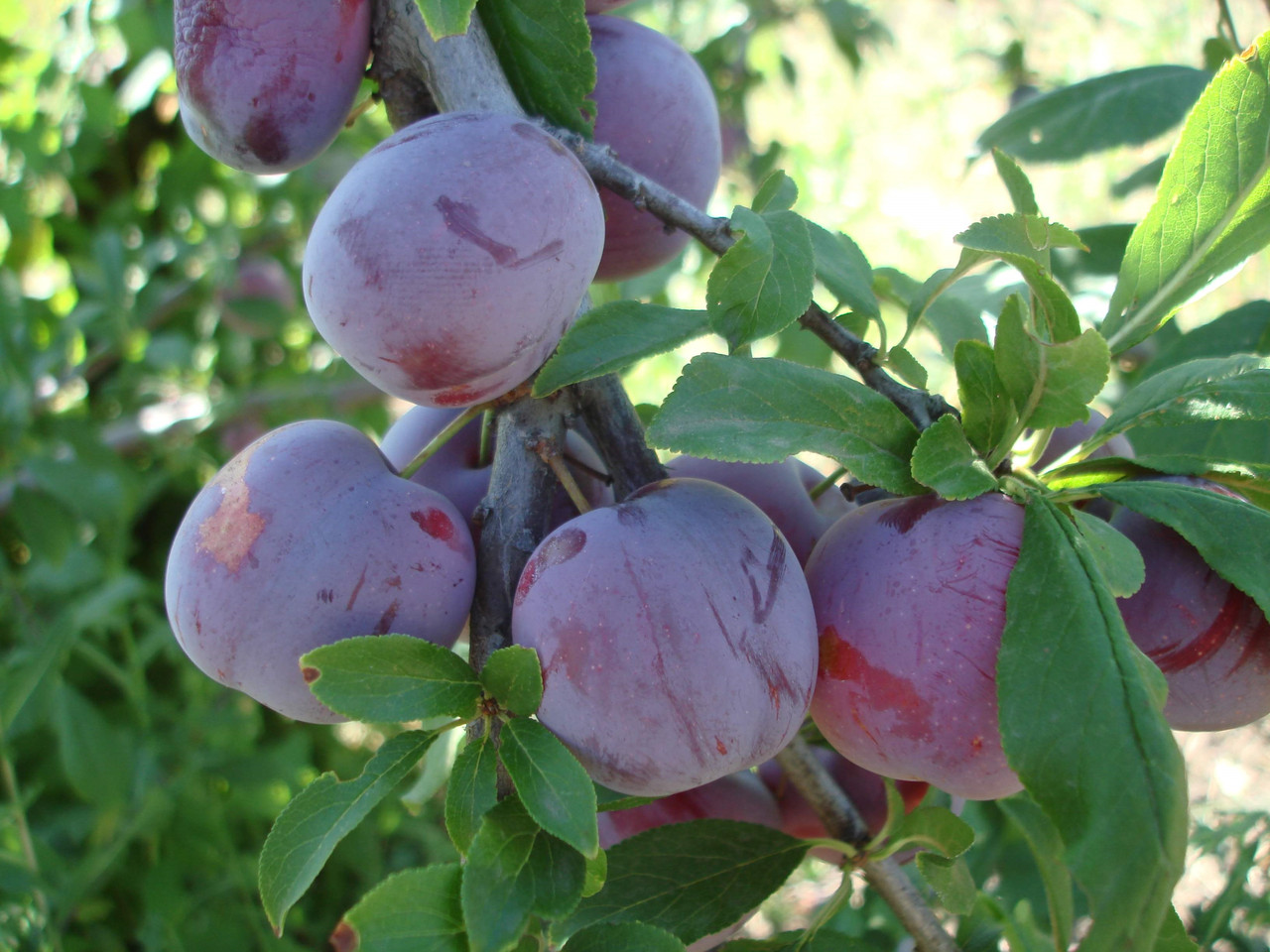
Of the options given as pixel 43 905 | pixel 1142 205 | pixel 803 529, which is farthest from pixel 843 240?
pixel 1142 205

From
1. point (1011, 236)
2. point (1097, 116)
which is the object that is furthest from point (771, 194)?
point (1097, 116)

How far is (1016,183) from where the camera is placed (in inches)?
22.9

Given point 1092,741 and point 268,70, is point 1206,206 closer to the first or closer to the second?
point 1092,741

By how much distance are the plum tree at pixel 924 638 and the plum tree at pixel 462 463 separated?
0.19 meters

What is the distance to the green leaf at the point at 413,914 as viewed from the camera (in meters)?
0.53

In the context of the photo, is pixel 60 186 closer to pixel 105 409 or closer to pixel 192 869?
pixel 105 409

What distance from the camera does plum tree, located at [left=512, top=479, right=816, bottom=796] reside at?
0.51m

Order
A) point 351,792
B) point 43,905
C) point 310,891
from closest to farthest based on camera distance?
point 351,792
point 43,905
point 310,891

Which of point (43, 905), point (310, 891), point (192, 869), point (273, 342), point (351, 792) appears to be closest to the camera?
point (351, 792)

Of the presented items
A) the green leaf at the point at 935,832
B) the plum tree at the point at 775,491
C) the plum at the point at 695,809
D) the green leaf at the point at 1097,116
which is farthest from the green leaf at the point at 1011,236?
the green leaf at the point at 1097,116

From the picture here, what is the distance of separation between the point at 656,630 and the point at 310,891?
1.58m

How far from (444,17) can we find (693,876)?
556mm

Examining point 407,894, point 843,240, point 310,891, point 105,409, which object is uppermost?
point 843,240

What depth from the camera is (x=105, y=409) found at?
195cm
